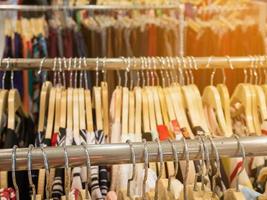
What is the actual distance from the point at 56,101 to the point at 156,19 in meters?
0.99

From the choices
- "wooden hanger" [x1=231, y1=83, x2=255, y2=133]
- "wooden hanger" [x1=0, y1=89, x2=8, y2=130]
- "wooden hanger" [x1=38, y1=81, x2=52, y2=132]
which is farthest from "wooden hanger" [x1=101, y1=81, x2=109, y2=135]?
"wooden hanger" [x1=231, y1=83, x2=255, y2=133]

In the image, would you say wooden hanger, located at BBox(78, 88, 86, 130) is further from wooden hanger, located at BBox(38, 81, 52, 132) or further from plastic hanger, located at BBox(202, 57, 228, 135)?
plastic hanger, located at BBox(202, 57, 228, 135)

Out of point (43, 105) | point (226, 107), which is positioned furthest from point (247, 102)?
point (43, 105)

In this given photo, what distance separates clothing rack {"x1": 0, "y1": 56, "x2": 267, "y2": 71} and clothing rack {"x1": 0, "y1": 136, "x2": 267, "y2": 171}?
476mm

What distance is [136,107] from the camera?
991 millimetres

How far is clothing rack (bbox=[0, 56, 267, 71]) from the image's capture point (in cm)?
101

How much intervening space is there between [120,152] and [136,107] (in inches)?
17.6

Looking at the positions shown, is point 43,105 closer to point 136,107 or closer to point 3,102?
point 3,102

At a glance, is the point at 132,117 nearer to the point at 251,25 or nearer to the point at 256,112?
the point at 256,112

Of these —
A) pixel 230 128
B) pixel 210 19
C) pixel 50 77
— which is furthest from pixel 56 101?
pixel 210 19

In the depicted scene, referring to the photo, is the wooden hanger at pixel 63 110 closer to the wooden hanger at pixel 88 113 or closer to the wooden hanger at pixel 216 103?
the wooden hanger at pixel 88 113

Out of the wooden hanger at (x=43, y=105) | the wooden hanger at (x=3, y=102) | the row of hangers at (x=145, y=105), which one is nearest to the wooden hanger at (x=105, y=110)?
the row of hangers at (x=145, y=105)

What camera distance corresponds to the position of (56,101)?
993 millimetres

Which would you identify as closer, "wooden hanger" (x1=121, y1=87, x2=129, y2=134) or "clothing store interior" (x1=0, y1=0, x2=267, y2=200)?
"clothing store interior" (x1=0, y1=0, x2=267, y2=200)
